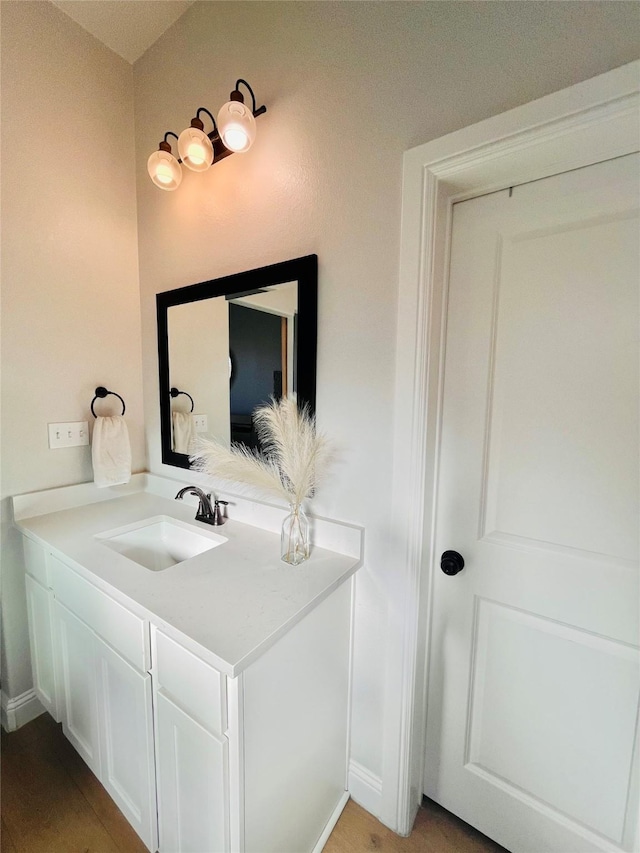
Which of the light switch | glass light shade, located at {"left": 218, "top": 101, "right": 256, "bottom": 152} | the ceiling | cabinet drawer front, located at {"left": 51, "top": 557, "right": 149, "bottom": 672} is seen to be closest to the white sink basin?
cabinet drawer front, located at {"left": 51, "top": 557, "right": 149, "bottom": 672}

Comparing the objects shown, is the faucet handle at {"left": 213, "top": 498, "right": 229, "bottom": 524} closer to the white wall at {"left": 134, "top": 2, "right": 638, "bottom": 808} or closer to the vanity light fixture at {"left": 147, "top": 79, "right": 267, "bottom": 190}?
the white wall at {"left": 134, "top": 2, "right": 638, "bottom": 808}

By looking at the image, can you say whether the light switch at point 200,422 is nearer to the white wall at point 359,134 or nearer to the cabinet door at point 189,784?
the white wall at point 359,134

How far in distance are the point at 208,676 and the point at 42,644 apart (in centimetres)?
115

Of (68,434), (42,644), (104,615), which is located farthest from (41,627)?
(68,434)

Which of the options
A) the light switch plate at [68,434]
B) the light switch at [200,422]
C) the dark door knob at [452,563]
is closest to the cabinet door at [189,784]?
the dark door knob at [452,563]

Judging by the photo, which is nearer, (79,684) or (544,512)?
(544,512)

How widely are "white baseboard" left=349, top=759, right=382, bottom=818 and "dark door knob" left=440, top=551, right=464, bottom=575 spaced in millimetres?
766

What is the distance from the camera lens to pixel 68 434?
1.58 m

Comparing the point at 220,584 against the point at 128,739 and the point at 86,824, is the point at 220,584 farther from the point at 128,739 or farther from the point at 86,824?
the point at 86,824

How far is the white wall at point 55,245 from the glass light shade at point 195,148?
1.97 feet

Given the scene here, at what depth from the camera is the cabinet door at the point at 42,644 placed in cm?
134

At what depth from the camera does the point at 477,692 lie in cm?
110

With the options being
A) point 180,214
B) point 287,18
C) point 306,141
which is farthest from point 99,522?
point 287,18

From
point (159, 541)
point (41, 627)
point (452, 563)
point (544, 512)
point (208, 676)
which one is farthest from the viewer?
point (159, 541)
